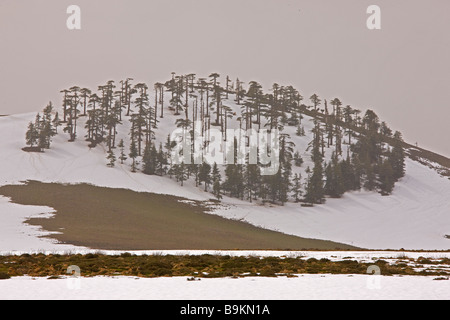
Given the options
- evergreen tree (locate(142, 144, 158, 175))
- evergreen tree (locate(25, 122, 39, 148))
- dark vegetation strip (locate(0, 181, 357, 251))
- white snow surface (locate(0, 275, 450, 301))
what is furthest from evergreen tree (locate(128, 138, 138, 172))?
white snow surface (locate(0, 275, 450, 301))

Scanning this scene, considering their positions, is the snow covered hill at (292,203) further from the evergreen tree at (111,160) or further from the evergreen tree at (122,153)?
the evergreen tree at (122,153)

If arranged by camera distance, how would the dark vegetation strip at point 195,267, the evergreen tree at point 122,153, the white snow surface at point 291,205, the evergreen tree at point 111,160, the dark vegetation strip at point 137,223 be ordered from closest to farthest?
the dark vegetation strip at point 195,267 < the dark vegetation strip at point 137,223 < the white snow surface at point 291,205 < the evergreen tree at point 111,160 < the evergreen tree at point 122,153

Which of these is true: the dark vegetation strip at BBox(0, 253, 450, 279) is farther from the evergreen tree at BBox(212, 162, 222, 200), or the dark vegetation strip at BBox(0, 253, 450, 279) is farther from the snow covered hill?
the evergreen tree at BBox(212, 162, 222, 200)

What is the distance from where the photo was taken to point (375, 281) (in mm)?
20297

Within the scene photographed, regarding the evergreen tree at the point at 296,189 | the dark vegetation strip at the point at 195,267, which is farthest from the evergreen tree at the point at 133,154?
the dark vegetation strip at the point at 195,267

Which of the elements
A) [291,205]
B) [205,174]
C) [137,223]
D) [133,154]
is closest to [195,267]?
[137,223]

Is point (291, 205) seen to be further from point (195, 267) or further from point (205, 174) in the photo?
point (195, 267)

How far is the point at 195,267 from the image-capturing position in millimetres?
25859

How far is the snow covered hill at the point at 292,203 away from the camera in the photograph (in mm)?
87188

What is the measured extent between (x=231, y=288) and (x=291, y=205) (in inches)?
3481

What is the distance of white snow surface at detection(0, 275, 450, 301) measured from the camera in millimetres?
17281

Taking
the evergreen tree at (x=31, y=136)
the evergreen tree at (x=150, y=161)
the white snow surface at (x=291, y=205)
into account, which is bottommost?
the white snow surface at (x=291, y=205)
